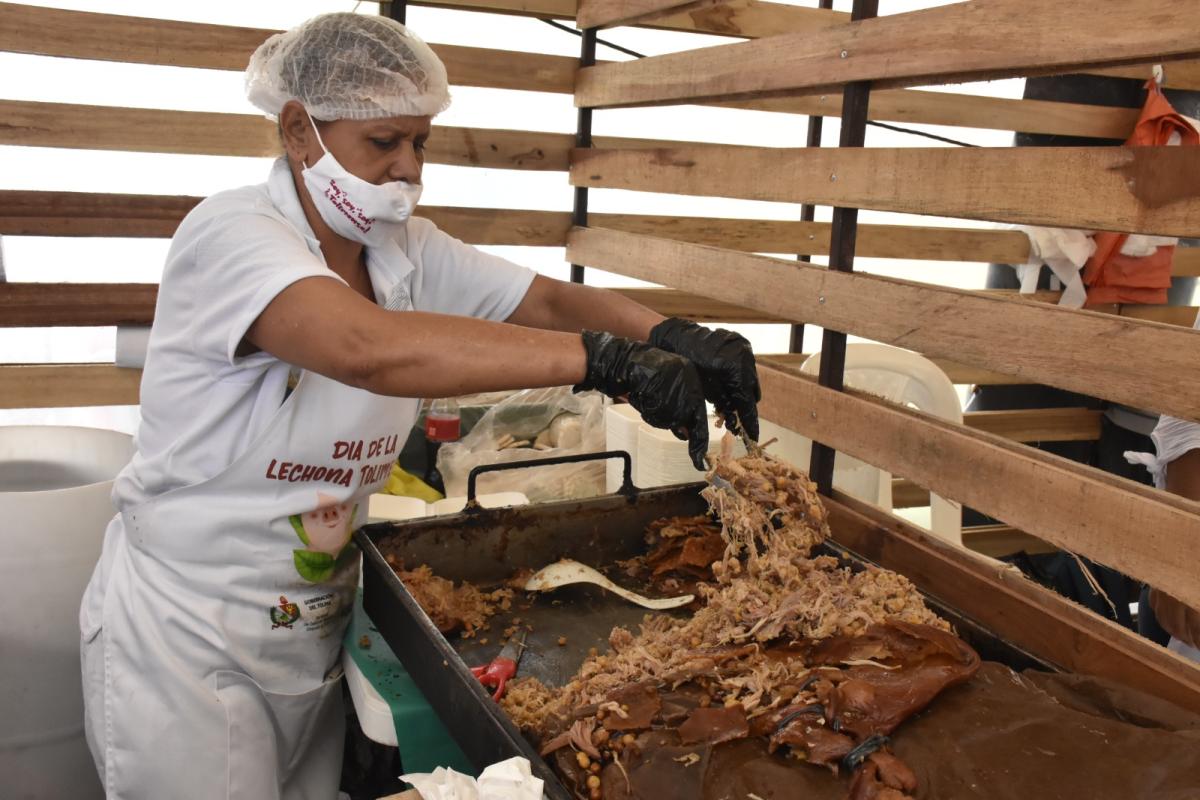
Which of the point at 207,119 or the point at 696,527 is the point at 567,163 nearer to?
the point at 207,119

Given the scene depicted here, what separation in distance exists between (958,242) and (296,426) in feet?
11.3

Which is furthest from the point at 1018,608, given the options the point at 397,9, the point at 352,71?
the point at 397,9

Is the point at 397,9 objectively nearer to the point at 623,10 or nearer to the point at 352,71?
the point at 623,10

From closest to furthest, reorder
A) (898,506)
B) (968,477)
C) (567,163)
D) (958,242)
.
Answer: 1. (968,477)
2. (567,163)
3. (958,242)
4. (898,506)

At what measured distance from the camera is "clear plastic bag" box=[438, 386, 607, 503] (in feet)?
10.5

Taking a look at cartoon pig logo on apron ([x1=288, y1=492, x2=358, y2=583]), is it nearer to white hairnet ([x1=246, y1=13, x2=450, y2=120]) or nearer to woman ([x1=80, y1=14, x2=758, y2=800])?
woman ([x1=80, y1=14, x2=758, y2=800])

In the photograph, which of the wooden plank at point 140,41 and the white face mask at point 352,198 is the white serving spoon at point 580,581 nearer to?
the white face mask at point 352,198

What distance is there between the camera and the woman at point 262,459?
1.89 metres

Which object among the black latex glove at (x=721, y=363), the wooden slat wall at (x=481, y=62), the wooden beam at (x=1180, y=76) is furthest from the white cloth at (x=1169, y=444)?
the wooden beam at (x=1180, y=76)

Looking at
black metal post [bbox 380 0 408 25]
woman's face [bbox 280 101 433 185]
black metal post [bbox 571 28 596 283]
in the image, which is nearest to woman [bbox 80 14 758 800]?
woman's face [bbox 280 101 433 185]

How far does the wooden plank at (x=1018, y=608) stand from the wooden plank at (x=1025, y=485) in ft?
0.46

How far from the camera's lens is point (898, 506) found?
491 cm

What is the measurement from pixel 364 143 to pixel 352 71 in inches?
5.3

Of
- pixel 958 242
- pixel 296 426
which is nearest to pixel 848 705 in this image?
pixel 296 426
